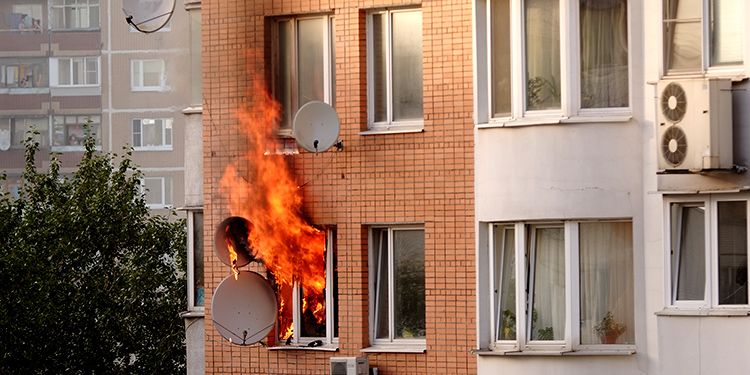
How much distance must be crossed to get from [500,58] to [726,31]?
3075mm

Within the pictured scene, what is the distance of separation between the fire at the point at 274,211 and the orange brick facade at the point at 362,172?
0.68 feet

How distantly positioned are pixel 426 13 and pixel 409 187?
2.49 meters

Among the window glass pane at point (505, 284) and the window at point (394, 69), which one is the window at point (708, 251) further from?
the window at point (394, 69)

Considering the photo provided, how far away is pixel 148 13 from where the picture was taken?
729 inches

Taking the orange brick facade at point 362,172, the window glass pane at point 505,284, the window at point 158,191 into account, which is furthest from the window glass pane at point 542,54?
the window at point 158,191

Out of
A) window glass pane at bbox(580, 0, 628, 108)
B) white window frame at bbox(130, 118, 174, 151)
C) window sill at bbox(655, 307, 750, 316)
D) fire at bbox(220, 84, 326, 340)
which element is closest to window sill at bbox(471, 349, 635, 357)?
window sill at bbox(655, 307, 750, 316)

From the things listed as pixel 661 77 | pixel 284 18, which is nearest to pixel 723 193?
pixel 661 77

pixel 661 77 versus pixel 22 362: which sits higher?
pixel 661 77

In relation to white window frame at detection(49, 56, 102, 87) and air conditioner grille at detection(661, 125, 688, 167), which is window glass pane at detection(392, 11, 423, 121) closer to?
air conditioner grille at detection(661, 125, 688, 167)

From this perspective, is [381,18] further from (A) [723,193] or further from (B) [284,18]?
(A) [723,193]

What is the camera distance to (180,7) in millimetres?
42281

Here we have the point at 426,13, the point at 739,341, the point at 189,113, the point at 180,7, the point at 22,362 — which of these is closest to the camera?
the point at 739,341

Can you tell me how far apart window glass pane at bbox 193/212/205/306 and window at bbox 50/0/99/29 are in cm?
5457

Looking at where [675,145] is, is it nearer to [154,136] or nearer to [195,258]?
[195,258]
